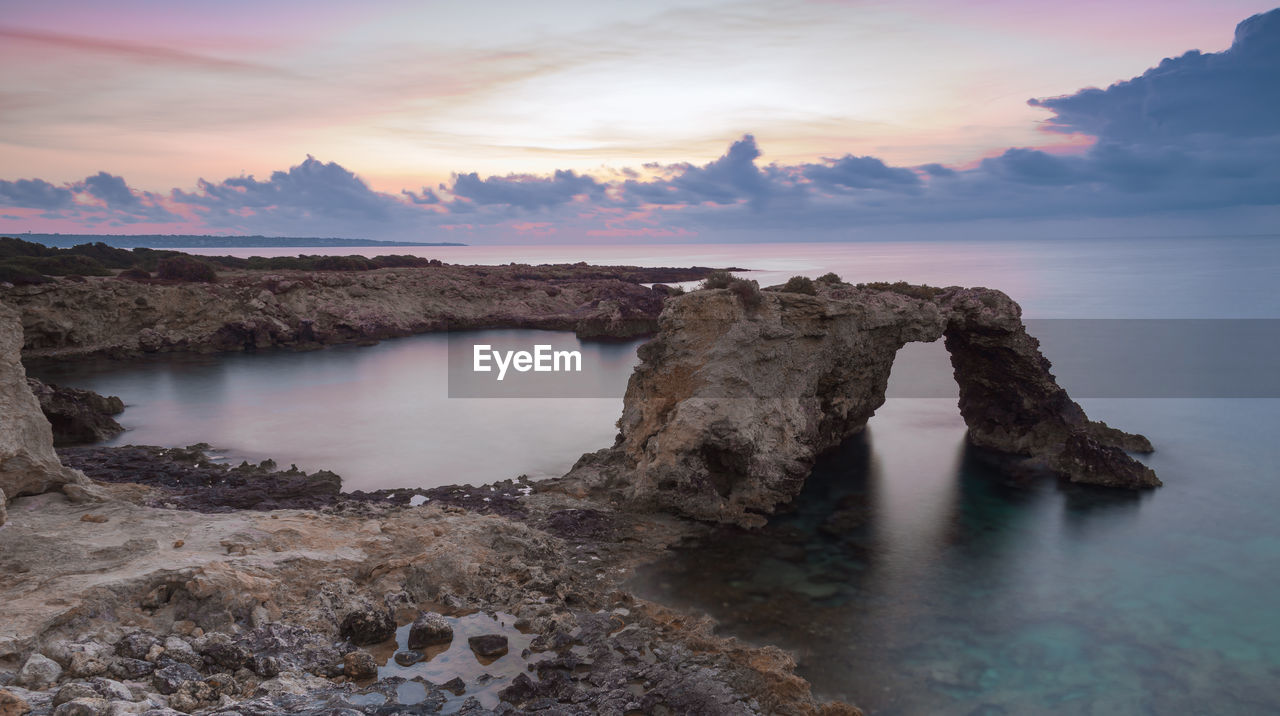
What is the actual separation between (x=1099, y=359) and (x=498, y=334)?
125 feet

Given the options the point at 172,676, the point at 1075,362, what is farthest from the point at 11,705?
the point at 1075,362

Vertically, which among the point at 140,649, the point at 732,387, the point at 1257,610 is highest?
the point at 732,387

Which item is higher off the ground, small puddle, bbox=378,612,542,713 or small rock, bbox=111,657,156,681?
small rock, bbox=111,657,156,681

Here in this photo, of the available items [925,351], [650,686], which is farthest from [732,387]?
[925,351]

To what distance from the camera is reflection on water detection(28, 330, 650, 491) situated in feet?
74.2

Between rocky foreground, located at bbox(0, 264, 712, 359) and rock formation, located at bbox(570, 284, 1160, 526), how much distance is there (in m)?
33.6

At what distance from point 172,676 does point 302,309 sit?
1822 inches

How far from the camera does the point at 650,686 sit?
9.95 m

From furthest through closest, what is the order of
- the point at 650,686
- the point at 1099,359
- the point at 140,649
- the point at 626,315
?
1. the point at 626,315
2. the point at 1099,359
3. the point at 650,686
4. the point at 140,649

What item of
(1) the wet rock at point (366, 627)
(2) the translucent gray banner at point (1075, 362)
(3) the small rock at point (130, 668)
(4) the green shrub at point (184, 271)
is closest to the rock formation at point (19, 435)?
(3) the small rock at point (130, 668)

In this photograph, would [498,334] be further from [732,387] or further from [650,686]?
[650,686]

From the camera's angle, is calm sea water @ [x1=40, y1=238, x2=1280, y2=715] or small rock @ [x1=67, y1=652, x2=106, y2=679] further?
calm sea water @ [x1=40, y1=238, x2=1280, y2=715]

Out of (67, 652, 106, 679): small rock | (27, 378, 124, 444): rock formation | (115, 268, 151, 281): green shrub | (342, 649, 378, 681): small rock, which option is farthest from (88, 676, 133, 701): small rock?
(115, 268, 151, 281): green shrub

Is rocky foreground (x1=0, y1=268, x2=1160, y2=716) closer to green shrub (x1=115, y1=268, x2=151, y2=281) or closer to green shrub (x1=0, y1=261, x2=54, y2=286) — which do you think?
green shrub (x1=0, y1=261, x2=54, y2=286)
